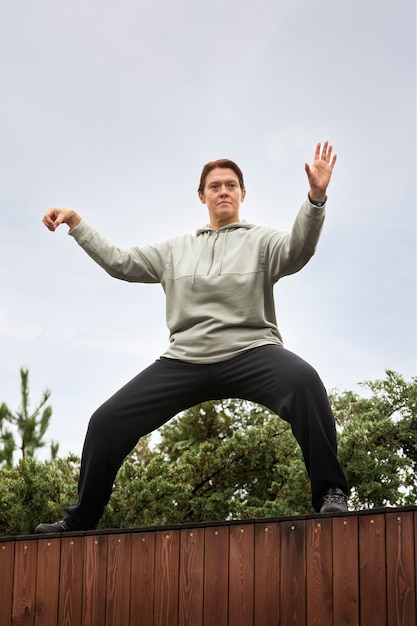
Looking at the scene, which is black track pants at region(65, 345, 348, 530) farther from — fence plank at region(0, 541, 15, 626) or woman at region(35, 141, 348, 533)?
fence plank at region(0, 541, 15, 626)

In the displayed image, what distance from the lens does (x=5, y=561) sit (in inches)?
154

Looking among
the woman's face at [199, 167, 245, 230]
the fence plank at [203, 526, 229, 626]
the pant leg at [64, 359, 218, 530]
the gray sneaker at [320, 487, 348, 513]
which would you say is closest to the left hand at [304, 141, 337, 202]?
the woman's face at [199, 167, 245, 230]

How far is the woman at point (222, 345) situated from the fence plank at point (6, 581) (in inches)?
7.9

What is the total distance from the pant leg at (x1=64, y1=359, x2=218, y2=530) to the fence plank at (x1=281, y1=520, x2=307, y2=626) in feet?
2.69

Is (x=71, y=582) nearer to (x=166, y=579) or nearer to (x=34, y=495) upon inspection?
(x=166, y=579)

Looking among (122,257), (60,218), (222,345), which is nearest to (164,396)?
(222,345)

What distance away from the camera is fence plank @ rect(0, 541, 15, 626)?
12.6ft

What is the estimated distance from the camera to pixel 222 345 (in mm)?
3756

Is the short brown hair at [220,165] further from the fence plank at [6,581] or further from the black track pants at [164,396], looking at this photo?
the fence plank at [6,581]

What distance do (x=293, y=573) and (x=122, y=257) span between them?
179cm

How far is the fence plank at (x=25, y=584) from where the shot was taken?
3787 mm

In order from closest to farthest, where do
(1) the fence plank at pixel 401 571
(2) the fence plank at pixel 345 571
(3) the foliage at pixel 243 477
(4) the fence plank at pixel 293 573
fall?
(1) the fence plank at pixel 401 571 < (2) the fence plank at pixel 345 571 < (4) the fence plank at pixel 293 573 < (3) the foliage at pixel 243 477

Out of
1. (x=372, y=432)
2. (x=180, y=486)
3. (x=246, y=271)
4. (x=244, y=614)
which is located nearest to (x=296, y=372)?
(x=246, y=271)

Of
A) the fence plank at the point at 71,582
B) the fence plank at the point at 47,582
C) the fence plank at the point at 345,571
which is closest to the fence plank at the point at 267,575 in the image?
the fence plank at the point at 345,571
